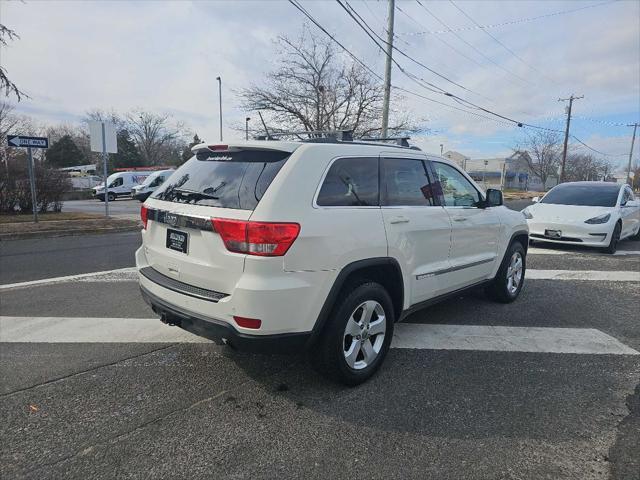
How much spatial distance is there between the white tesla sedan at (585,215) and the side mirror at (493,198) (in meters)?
5.19

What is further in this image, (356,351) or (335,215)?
(356,351)

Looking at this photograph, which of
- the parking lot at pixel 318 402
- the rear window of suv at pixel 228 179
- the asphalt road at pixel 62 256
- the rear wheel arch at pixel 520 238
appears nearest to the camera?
the parking lot at pixel 318 402

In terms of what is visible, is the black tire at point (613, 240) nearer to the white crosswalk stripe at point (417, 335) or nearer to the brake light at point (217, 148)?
the white crosswalk stripe at point (417, 335)

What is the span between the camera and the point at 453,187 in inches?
175

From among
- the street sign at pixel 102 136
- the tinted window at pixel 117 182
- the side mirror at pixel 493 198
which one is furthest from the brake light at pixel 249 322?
the tinted window at pixel 117 182

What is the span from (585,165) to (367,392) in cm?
8930

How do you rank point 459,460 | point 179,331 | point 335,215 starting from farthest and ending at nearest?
point 179,331 < point 335,215 < point 459,460

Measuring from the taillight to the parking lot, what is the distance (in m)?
1.14

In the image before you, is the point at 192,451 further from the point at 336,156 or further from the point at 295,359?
the point at 336,156

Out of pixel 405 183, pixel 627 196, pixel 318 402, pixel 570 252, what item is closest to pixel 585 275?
pixel 570 252

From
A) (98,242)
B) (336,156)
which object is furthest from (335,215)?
(98,242)

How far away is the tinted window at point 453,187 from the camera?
14.0 feet

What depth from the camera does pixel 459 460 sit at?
8.15ft

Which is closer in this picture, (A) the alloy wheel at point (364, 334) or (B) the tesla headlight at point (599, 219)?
(A) the alloy wheel at point (364, 334)
